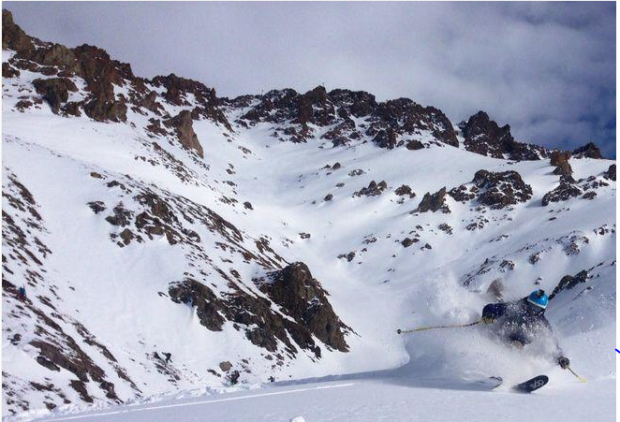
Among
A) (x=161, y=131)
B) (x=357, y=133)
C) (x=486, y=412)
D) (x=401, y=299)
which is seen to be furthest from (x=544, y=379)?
(x=357, y=133)

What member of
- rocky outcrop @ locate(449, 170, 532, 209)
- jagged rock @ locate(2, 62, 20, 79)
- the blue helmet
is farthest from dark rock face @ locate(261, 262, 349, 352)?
jagged rock @ locate(2, 62, 20, 79)

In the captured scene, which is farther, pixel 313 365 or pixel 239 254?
pixel 239 254

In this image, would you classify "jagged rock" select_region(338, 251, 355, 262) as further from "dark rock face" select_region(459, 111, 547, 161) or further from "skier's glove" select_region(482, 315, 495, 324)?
"dark rock face" select_region(459, 111, 547, 161)

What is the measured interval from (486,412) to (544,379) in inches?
93.8

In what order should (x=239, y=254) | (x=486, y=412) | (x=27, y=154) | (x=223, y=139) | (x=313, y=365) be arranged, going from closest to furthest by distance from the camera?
(x=486, y=412) < (x=313, y=365) < (x=27, y=154) < (x=239, y=254) < (x=223, y=139)

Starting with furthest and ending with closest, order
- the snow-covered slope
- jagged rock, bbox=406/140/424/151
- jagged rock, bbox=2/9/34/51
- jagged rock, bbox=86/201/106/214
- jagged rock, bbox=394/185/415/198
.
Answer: jagged rock, bbox=406/140/424/151 → jagged rock, bbox=394/185/415/198 → jagged rock, bbox=2/9/34/51 → jagged rock, bbox=86/201/106/214 → the snow-covered slope

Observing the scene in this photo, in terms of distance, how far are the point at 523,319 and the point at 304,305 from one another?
33.1 m

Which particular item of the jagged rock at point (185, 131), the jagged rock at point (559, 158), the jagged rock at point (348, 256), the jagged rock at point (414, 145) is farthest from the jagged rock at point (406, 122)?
the jagged rock at point (348, 256)

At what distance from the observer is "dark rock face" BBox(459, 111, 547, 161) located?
14450 cm

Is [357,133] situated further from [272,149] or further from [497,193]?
[497,193]

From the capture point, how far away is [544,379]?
9.52 metres

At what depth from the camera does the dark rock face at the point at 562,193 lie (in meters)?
79.9

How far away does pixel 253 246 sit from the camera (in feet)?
181

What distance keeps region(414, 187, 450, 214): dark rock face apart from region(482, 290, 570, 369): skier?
7246cm
